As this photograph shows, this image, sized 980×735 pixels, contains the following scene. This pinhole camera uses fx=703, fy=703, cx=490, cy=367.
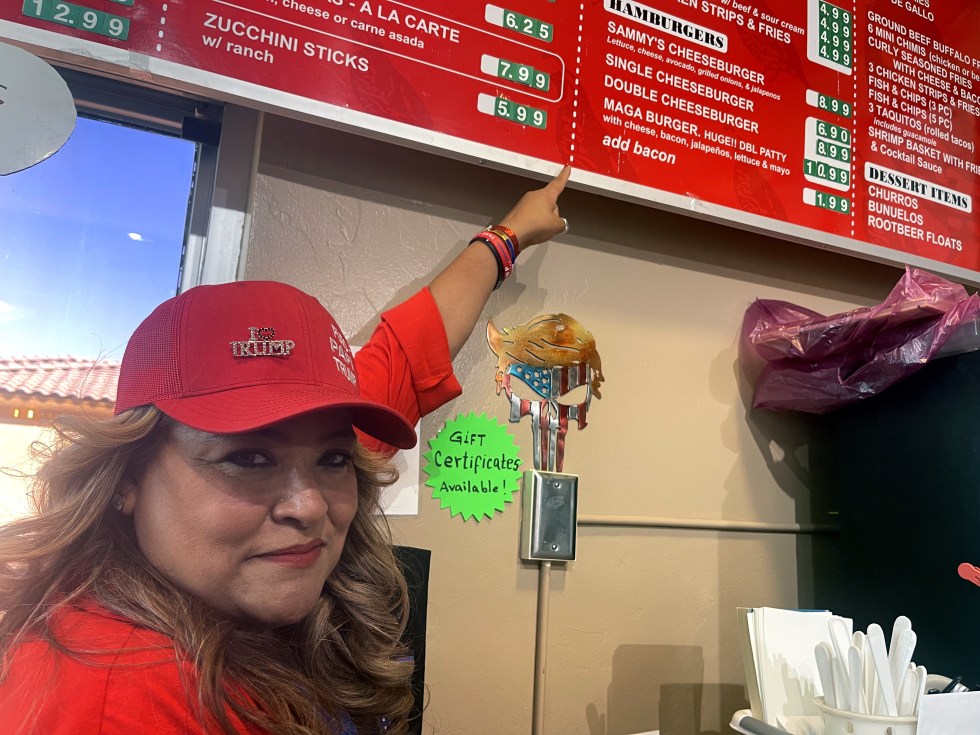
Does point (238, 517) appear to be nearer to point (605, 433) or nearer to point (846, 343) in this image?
point (605, 433)

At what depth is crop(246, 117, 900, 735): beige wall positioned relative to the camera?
1138mm

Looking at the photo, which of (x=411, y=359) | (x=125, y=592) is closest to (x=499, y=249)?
(x=411, y=359)

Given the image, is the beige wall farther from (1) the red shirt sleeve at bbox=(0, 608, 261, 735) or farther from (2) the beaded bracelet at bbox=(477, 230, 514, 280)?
(1) the red shirt sleeve at bbox=(0, 608, 261, 735)

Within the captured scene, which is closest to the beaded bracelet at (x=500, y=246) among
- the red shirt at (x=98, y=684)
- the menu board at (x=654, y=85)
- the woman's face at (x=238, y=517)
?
the menu board at (x=654, y=85)

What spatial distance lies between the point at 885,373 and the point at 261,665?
1.12 m

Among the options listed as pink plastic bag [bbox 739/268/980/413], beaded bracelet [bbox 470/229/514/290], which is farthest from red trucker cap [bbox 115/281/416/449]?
pink plastic bag [bbox 739/268/980/413]

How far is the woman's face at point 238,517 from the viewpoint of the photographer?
69 cm

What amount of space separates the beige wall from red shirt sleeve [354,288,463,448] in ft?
0.31

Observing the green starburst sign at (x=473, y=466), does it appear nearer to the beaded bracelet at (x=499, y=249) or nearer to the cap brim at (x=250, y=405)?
the beaded bracelet at (x=499, y=249)

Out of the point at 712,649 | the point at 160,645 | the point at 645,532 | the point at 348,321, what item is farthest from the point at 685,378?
the point at 160,645

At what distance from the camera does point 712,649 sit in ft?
4.43

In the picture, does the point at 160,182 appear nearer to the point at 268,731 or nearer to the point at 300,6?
the point at 300,6

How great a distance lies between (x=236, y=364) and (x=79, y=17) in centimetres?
55

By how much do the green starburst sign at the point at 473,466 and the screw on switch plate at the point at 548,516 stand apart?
0.11 ft
